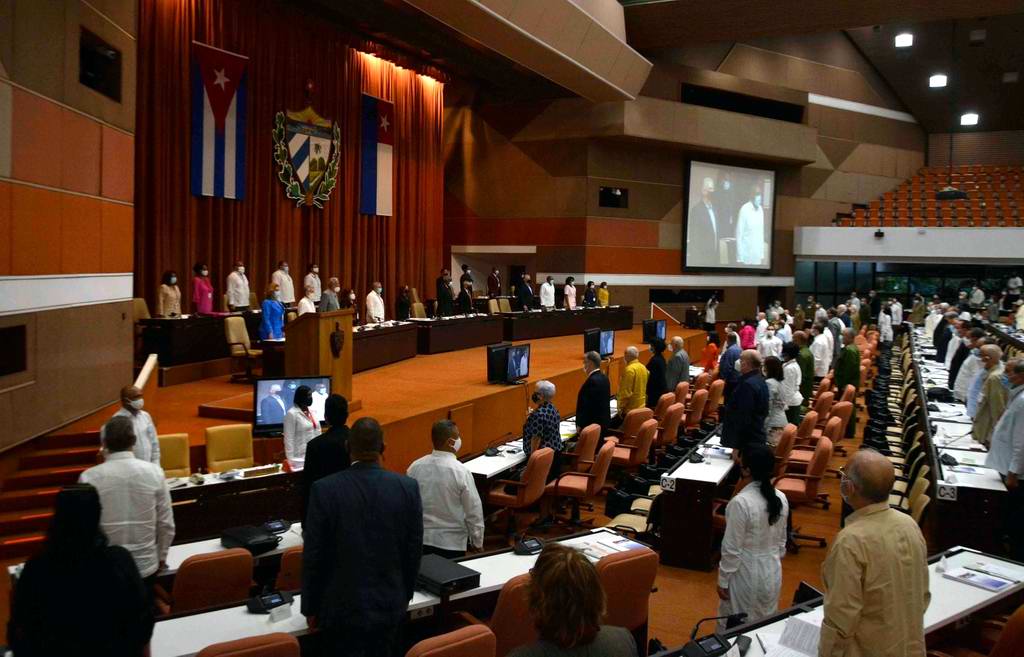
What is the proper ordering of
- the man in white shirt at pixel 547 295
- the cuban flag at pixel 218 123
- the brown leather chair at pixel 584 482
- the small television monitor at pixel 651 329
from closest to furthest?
1. the brown leather chair at pixel 584 482
2. the cuban flag at pixel 218 123
3. the small television monitor at pixel 651 329
4. the man in white shirt at pixel 547 295

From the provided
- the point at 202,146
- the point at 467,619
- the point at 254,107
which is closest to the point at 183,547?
the point at 467,619

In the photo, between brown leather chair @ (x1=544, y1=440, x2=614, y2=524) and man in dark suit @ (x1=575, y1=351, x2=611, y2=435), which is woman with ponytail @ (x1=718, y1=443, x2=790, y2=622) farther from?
man in dark suit @ (x1=575, y1=351, x2=611, y2=435)

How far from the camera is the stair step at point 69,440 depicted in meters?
7.20

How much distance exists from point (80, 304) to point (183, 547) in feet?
14.0

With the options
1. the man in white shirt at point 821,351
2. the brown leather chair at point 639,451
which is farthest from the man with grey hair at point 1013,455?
the man in white shirt at point 821,351

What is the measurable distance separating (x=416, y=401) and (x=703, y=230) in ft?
54.3

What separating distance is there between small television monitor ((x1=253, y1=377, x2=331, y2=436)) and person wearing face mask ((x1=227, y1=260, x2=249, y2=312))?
246 inches

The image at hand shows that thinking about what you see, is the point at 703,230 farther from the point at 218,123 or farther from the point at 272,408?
the point at 272,408

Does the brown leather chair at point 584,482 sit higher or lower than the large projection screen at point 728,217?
lower

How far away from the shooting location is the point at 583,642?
2074mm

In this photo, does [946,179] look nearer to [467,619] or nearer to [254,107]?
[254,107]

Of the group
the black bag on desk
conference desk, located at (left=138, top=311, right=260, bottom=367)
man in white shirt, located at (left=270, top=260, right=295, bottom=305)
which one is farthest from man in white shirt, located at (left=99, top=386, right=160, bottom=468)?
man in white shirt, located at (left=270, top=260, right=295, bottom=305)

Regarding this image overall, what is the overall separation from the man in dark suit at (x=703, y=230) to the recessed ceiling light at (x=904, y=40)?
6901mm

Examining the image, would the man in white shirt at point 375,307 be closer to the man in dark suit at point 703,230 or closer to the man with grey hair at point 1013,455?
the man with grey hair at point 1013,455
